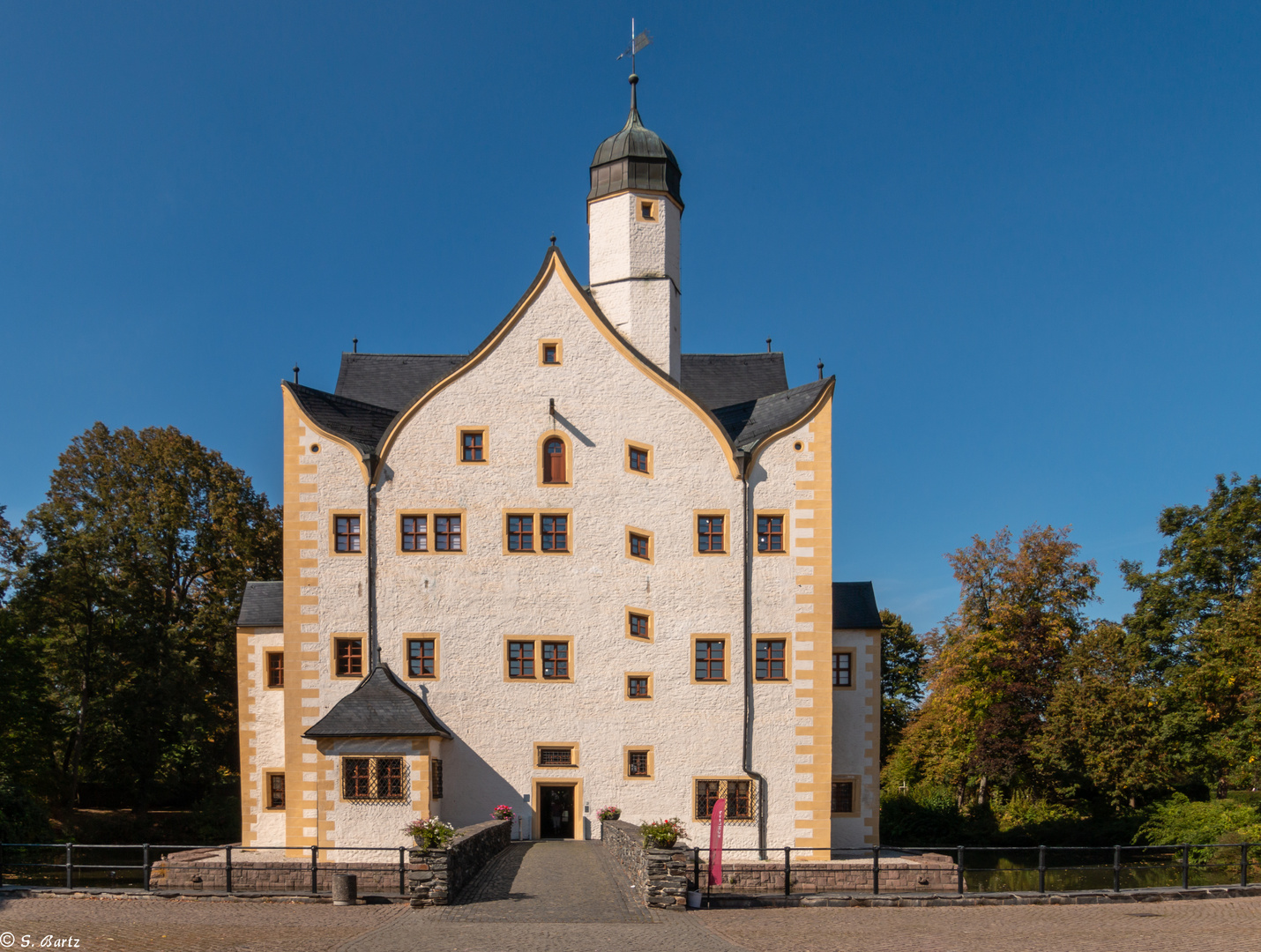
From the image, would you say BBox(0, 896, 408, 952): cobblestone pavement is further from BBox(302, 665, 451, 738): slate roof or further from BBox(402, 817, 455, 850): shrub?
BBox(302, 665, 451, 738): slate roof

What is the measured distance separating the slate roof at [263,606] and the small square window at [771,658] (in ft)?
39.4

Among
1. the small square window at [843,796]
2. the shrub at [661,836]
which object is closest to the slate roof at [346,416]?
the shrub at [661,836]

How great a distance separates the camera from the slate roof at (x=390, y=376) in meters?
29.8

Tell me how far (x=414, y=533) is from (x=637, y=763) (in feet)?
24.7

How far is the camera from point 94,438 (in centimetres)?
4003

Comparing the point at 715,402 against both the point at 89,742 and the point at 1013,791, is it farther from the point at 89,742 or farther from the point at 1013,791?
the point at 89,742

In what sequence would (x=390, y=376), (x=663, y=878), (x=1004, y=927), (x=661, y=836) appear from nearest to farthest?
(x=1004, y=927) < (x=663, y=878) < (x=661, y=836) < (x=390, y=376)

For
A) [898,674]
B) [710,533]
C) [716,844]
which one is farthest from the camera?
[898,674]

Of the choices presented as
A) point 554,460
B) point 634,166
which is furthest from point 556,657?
point 634,166

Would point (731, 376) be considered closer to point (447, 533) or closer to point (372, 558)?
point (447, 533)

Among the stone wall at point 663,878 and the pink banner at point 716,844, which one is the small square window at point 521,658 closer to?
the pink banner at point 716,844

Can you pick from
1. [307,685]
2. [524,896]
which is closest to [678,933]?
[524,896]

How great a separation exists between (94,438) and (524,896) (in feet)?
102

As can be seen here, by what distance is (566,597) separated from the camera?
24641mm
